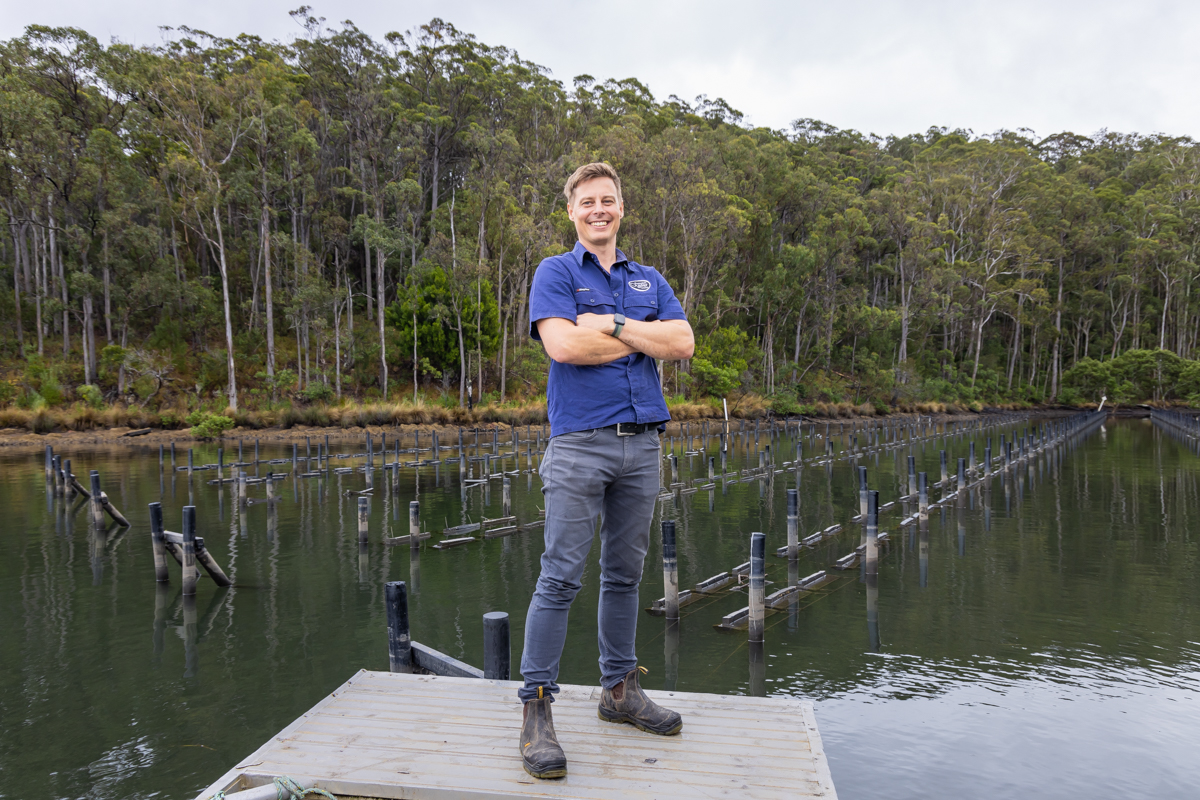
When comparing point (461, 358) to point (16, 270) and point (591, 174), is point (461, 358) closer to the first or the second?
point (16, 270)

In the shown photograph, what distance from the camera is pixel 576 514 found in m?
3.19

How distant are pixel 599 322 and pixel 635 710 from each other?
1.74 metres

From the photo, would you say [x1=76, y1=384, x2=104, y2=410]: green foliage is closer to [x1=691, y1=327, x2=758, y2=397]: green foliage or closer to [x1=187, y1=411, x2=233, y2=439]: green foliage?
[x1=187, y1=411, x2=233, y2=439]: green foliage

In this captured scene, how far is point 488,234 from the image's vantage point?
41906 mm

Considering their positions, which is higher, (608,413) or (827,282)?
(827,282)

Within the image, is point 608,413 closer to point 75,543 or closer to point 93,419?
point 75,543

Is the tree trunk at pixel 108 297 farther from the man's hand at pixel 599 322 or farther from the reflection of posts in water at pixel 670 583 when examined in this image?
the man's hand at pixel 599 322

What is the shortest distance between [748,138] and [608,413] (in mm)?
54522

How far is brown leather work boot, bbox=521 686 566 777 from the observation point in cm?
292

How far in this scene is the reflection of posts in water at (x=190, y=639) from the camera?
7.87 meters

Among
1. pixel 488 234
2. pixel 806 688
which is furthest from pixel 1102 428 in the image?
pixel 806 688

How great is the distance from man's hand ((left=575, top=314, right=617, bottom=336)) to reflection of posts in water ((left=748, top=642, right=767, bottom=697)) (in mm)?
4941

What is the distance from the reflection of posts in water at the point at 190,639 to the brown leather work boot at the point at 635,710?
613cm

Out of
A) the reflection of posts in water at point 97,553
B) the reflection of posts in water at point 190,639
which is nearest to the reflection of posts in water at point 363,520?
the reflection of posts in water at point 190,639
